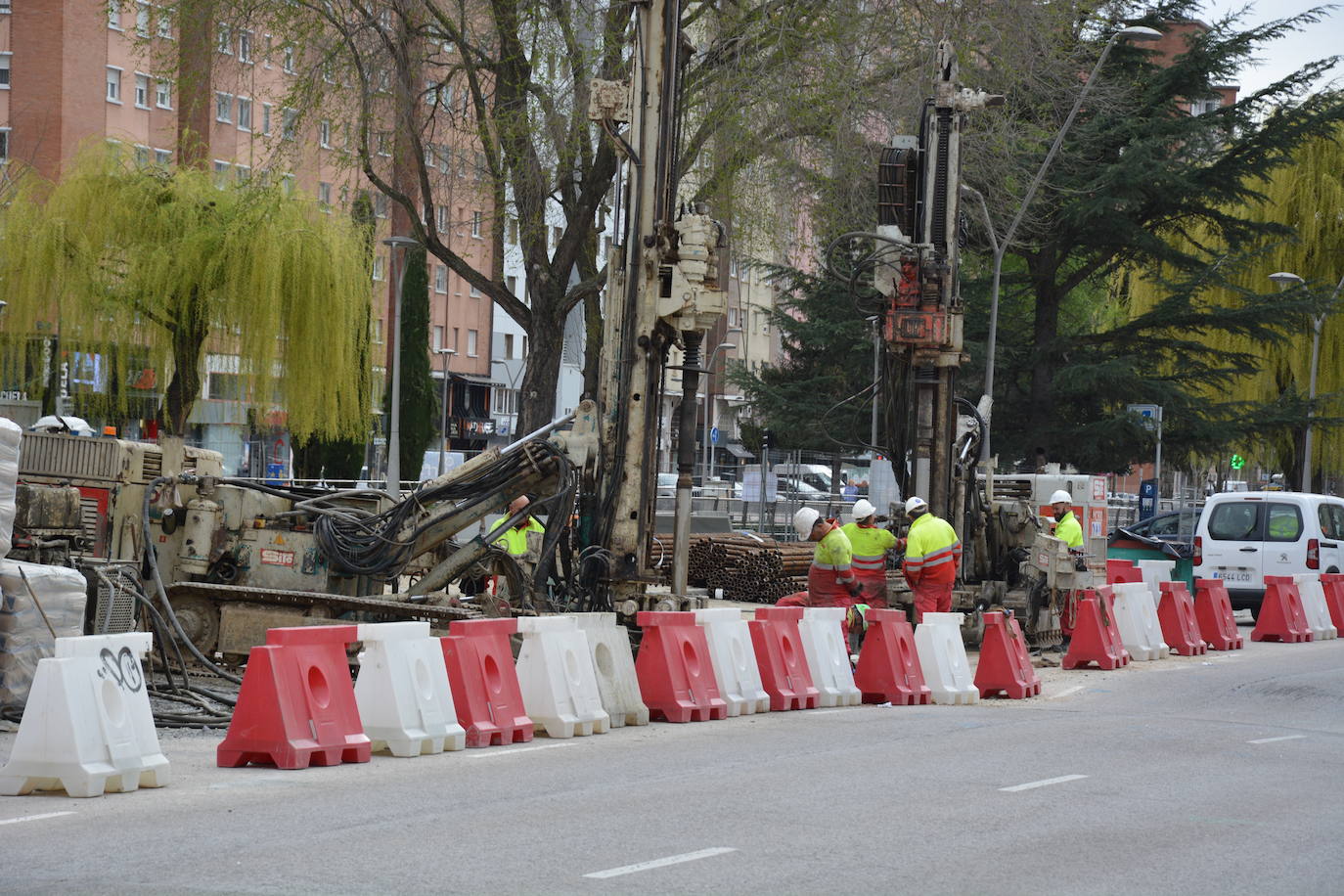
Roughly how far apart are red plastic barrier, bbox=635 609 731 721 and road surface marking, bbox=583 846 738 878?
18.9 feet

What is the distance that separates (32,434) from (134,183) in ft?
78.1

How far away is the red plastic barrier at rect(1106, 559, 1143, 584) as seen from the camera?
26.8 metres

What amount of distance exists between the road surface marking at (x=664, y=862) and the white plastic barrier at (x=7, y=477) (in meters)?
6.25

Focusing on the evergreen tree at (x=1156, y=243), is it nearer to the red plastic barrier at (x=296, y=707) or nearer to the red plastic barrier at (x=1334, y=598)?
the red plastic barrier at (x=1334, y=598)

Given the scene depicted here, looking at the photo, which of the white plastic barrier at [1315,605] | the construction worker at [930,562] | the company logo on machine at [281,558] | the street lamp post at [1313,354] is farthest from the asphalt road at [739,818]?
the street lamp post at [1313,354]

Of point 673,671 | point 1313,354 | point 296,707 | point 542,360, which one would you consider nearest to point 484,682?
point 296,707

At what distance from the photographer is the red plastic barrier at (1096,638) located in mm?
21359

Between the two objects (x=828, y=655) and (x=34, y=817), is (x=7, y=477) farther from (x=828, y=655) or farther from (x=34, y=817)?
(x=828, y=655)

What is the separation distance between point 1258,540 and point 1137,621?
701cm

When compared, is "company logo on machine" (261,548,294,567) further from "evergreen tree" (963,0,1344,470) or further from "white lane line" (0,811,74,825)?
"evergreen tree" (963,0,1344,470)

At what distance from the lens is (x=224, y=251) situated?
38656mm

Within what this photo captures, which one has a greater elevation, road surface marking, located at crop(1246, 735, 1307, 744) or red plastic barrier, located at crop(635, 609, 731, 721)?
red plastic barrier, located at crop(635, 609, 731, 721)

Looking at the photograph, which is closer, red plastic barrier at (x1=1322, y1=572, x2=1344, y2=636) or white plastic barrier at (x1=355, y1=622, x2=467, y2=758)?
white plastic barrier at (x1=355, y1=622, x2=467, y2=758)

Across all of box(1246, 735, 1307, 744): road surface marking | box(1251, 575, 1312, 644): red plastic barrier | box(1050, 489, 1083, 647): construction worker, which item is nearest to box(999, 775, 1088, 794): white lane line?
box(1246, 735, 1307, 744): road surface marking
